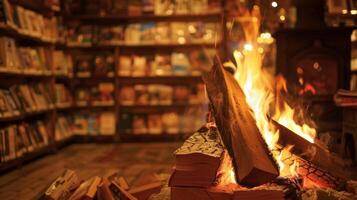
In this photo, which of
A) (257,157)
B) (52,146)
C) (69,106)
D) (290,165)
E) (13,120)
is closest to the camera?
(257,157)

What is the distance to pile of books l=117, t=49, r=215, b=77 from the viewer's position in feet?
18.6

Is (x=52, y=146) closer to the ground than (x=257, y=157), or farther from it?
closer to the ground

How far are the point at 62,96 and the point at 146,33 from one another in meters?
1.59

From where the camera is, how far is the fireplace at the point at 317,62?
12.4 feet

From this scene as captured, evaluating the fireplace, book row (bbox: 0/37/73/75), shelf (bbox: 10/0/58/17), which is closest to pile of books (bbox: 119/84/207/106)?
book row (bbox: 0/37/73/75)

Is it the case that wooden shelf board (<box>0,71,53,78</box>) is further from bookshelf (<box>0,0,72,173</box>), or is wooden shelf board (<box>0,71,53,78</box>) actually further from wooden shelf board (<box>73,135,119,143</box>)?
wooden shelf board (<box>73,135,119,143</box>)

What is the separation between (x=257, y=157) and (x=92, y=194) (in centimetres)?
111

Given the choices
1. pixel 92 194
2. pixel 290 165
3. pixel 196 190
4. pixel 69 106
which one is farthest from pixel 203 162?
pixel 69 106

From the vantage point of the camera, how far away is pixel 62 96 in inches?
214

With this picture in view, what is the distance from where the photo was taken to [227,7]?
5.64 meters

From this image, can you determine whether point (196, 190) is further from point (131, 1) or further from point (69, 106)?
point (131, 1)

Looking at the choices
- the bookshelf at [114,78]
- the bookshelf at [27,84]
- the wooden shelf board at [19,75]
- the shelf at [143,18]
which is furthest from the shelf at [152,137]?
the shelf at [143,18]

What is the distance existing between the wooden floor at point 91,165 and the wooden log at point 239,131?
47.6 inches

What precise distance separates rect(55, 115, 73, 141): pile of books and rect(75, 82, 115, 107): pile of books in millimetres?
365
